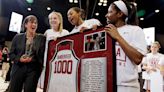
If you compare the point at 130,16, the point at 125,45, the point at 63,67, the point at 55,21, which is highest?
the point at 55,21

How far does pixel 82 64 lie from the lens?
5.27 feet

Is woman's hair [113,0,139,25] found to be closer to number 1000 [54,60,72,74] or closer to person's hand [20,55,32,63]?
number 1000 [54,60,72,74]

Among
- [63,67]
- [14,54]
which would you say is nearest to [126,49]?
[63,67]

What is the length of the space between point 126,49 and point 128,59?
78 mm

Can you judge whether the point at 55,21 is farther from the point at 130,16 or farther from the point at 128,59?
the point at 128,59

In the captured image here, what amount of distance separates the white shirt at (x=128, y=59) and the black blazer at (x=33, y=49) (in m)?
1.17

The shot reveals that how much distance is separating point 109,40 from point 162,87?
3.01m

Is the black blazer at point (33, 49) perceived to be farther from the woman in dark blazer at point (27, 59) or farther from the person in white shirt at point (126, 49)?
the person in white shirt at point (126, 49)

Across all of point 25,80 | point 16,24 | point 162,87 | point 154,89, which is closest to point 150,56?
point 154,89

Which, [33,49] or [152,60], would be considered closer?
[33,49]

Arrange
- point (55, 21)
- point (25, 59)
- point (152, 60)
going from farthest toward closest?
point (152, 60), point (55, 21), point (25, 59)

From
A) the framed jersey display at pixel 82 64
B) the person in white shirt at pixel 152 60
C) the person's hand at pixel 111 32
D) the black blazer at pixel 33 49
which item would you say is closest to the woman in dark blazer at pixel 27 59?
the black blazer at pixel 33 49

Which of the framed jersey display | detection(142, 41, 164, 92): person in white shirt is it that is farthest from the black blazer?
detection(142, 41, 164, 92): person in white shirt

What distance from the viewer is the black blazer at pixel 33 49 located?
2549 millimetres
